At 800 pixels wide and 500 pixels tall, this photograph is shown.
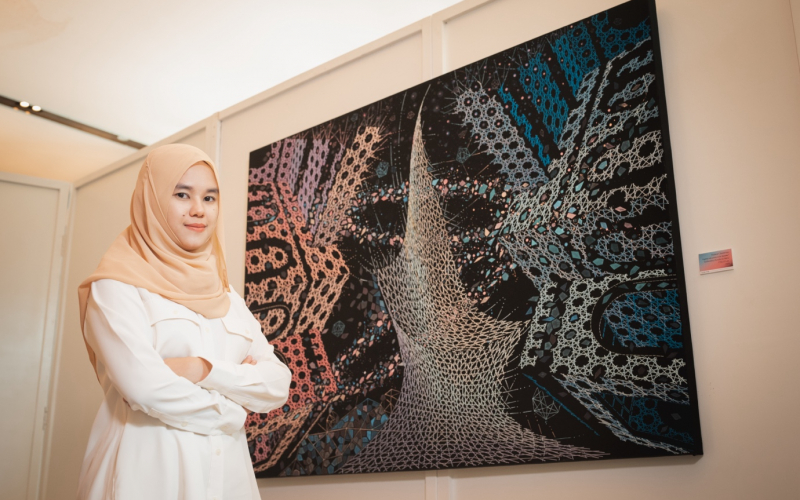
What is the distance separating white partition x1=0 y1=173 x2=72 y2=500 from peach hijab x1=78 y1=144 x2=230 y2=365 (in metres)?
2.52

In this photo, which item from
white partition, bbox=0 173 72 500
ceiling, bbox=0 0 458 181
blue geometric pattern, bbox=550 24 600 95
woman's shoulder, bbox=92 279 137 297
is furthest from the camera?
white partition, bbox=0 173 72 500

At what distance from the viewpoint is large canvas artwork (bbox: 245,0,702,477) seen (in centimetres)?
196

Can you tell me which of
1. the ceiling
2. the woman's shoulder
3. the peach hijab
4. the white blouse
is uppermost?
the ceiling

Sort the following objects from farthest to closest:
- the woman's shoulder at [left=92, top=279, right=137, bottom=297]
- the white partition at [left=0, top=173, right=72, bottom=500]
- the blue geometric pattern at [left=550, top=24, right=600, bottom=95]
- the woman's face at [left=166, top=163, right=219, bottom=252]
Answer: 1. the white partition at [left=0, top=173, right=72, bottom=500]
2. the blue geometric pattern at [left=550, top=24, right=600, bottom=95]
3. the woman's face at [left=166, top=163, right=219, bottom=252]
4. the woman's shoulder at [left=92, top=279, right=137, bottom=297]

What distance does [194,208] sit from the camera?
1.88 m

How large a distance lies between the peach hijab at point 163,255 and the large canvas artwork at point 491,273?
80 centimetres

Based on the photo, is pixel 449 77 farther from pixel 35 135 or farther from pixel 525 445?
pixel 35 135

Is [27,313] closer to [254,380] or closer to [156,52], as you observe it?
[156,52]

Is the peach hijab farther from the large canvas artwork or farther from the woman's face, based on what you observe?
the large canvas artwork

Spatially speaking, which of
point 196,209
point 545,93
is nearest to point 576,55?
point 545,93

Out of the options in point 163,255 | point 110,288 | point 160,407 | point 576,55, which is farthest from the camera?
point 576,55

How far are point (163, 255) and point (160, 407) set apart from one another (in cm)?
43

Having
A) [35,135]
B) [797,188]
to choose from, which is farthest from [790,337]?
[35,135]

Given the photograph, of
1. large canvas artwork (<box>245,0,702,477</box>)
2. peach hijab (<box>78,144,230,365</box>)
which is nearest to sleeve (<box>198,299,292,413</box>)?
peach hijab (<box>78,144,230,365</box>)
